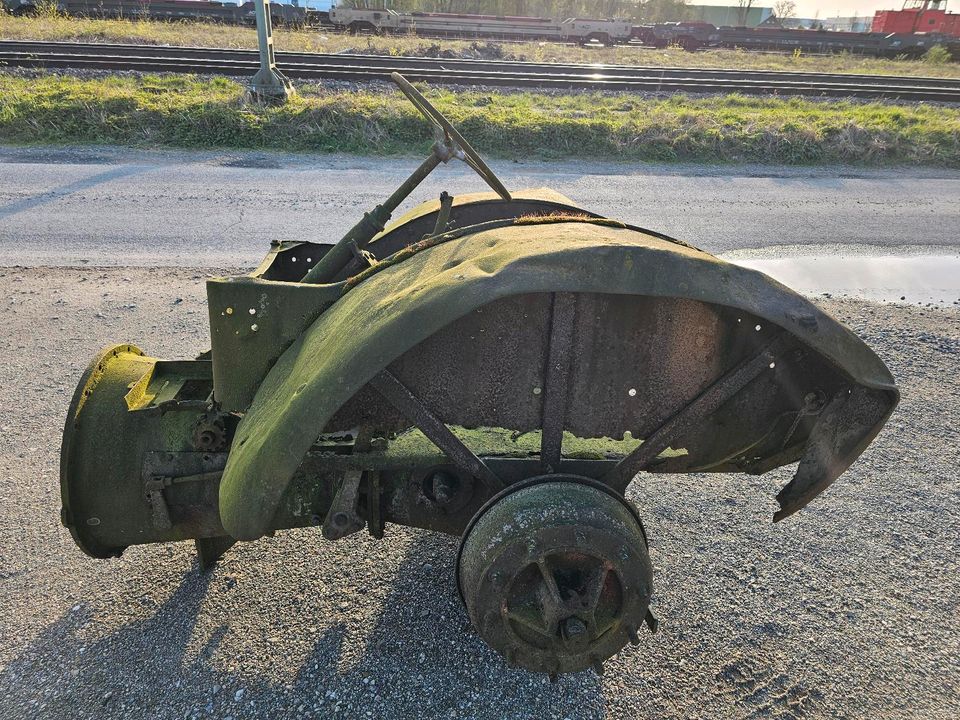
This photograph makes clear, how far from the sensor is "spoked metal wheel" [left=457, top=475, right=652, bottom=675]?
170 centimetres

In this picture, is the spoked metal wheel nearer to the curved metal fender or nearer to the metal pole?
the curved metal fender

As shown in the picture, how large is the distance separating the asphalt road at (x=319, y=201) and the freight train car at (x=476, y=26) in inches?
799

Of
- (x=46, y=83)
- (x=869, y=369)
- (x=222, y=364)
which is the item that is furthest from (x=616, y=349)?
(x=46, y=83)

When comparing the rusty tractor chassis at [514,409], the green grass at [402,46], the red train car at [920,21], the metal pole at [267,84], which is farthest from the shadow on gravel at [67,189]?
the red train car at [920,21]

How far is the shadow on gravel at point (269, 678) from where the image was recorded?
234cm

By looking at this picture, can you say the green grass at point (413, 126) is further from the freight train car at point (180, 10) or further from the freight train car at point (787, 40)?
the freight train car at point (787, 40)

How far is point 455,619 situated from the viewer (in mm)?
2721

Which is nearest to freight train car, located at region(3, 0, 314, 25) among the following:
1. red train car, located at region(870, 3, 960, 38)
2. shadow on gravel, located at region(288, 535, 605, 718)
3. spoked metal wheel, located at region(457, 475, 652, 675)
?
shadow on gravel, located at region(288, 535, 605, 718)

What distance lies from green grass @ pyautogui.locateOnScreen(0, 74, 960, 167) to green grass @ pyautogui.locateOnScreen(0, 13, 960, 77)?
8.38 metres

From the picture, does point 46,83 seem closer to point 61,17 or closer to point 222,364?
point 222,364

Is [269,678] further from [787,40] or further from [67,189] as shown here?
[787,40]

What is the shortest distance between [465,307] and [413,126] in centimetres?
1084

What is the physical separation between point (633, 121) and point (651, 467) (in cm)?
1118

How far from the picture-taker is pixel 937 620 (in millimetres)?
2797
